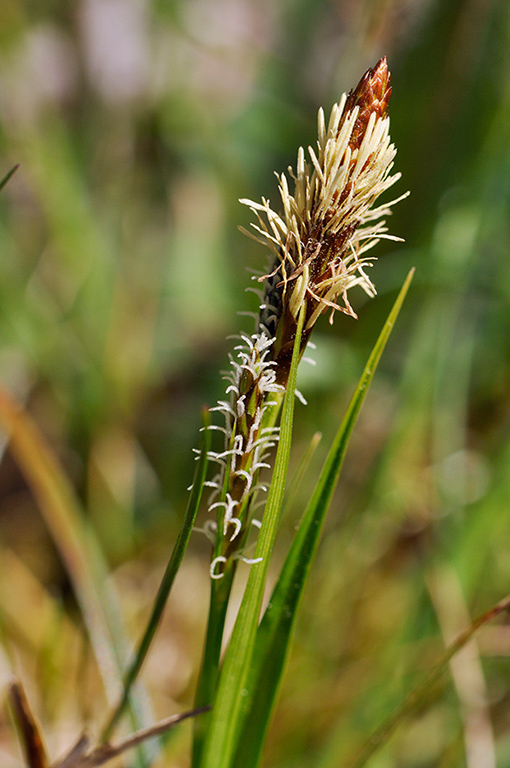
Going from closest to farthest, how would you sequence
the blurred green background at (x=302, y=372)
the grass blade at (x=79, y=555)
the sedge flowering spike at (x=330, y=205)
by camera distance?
the sedge flowering spike at (x=330, y=205) → the grass blade at (x=79, y=555) → the blurred green background at (x=302, y=372)

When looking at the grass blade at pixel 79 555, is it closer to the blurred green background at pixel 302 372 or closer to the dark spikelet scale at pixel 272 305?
the blurred green background at pixel 302 372

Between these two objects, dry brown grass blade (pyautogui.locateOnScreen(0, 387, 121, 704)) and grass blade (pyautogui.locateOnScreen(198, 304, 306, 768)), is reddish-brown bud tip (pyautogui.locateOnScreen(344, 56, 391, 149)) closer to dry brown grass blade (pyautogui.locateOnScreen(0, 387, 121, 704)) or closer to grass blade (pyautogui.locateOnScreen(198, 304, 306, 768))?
grass blade (pyautogui.locateOnScreen(198, 304, 306, 768))

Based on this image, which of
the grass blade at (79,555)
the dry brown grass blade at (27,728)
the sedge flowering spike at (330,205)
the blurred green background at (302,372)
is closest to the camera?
the sedge flowering spike at (330,205)

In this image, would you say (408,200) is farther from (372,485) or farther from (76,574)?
(76,574)

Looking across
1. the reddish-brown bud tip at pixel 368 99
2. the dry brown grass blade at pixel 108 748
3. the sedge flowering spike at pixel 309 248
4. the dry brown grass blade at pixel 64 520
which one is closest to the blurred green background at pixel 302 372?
the dry brown grass blade at pixel 64 520

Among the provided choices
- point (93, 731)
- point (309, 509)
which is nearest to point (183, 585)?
point (93, 731)

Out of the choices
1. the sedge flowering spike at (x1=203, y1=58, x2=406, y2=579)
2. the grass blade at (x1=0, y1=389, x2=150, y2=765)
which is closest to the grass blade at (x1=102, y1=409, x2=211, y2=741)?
the sedge flowering spike at (x1=203, y1=58, x2=406, y2=579)

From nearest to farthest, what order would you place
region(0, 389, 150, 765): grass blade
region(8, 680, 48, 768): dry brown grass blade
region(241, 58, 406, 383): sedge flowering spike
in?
region(241, 58, 406, 383): sedge flowering spike < region(8, 680, 48, 768): dry brown grass blade < region(0, 389, 150, 765): grass blade
